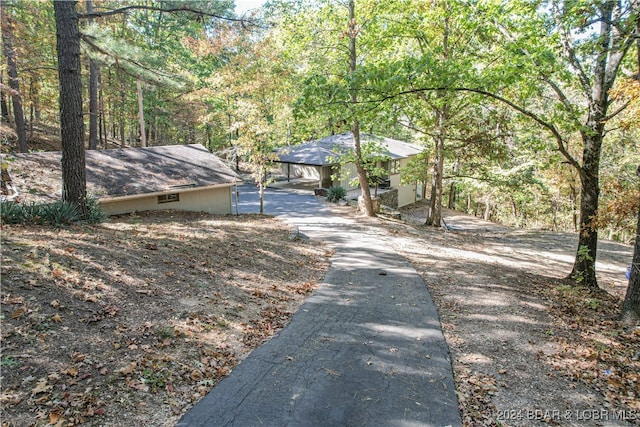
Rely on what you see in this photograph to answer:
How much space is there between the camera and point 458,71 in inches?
291

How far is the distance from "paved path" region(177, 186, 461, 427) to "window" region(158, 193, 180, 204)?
10566mm

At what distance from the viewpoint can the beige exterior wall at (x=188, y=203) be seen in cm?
1391

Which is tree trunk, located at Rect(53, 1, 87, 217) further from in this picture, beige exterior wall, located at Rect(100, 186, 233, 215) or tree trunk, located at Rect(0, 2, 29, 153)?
tree trunk, located at Rect(0, 2, 29, 153)

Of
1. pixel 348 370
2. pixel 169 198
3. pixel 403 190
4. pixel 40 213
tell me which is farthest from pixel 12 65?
pixel 403 190

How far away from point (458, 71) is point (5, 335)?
336 inches

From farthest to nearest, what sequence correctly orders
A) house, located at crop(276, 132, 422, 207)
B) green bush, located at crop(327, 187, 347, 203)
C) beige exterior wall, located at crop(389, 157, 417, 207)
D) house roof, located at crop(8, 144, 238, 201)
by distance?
1. beige exterior wall, located at crop(389, 157, 417, 207)
2. house, located at crop(276, 132, 422, 207)
3. green bush, located at crop(327, 187, 347, 203)
4. house roof, located at crop(8, 144, 238, 201)

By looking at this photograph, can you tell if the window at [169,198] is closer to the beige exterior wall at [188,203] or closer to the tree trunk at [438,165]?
the beige exterior wall at [188,203]

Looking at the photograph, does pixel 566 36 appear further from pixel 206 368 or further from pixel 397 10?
pixel 206 368

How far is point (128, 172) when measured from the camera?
14.9 m

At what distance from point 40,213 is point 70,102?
267 cm

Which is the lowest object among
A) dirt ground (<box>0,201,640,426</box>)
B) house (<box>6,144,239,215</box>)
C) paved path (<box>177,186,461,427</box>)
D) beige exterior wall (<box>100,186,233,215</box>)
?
paved path (<box>177,186,461,427</box>)

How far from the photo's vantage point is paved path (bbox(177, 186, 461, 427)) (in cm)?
376

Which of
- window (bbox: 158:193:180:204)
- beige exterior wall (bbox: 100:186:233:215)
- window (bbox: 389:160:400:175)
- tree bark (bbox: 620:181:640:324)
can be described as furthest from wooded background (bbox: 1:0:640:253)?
window (bbox: 389:160:400:175)

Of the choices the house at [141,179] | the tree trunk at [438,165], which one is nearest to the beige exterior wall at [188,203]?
the house at [141,179]
